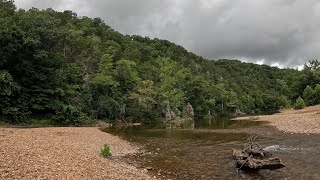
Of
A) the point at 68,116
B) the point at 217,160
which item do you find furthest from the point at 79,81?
the point at 217,160

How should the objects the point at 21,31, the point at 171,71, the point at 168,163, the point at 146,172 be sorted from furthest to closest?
the point at 171,71 → the point at 21,31 → the point at 168,163 → the point at 146,172

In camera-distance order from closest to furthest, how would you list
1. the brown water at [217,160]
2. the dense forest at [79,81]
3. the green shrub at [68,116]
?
the brown water at [217,160]
the dense forest at [79,81]
the green shrub at [68,116]

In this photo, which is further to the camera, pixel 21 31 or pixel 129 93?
pixel 129 93

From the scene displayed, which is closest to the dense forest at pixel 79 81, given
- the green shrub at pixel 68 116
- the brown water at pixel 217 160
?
the green shrub at pixel 68 116

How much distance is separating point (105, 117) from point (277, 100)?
116745mm

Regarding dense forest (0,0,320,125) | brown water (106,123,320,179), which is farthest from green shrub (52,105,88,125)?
brown water (106,123,320,179)

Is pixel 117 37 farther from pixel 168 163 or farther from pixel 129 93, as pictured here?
pixel 168 163

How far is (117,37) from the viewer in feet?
451

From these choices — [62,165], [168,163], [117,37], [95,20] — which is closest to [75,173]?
[62,165]

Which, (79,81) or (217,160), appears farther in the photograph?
(79,81)

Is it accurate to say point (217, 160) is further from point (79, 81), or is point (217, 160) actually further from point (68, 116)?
point (79, 81)

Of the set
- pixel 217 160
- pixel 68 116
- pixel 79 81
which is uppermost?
pixel 79 81

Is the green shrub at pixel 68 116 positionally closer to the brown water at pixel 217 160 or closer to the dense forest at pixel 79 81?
the dense forest at pixel 79 81

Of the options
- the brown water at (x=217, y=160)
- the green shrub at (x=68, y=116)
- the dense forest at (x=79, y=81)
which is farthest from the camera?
the green shrub at (x=68, y=116)
